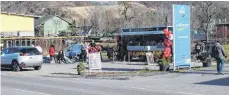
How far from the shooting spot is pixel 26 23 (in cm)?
7394

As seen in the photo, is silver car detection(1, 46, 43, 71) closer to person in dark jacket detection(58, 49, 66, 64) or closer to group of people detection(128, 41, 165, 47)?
person in dark jacket detection(58, 49, 66, 64)

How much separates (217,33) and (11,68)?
129 feet

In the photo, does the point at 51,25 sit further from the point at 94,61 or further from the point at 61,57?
the point at 94,61

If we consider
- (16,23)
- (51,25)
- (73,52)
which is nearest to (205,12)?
(73,52)

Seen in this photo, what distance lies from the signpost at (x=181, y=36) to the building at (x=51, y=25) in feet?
205

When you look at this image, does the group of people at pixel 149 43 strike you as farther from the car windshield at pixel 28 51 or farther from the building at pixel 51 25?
the building at pixel 51 25

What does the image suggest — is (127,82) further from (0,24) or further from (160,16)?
(160,16)

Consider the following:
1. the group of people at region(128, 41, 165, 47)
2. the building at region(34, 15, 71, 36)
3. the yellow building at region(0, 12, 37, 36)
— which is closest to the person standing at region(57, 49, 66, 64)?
the group of people at region(128, 41, 165, 47)

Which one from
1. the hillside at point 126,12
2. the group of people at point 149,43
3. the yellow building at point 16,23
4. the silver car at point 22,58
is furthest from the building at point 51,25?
the silver car at point 22,58

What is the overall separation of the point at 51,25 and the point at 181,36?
67.6 meters

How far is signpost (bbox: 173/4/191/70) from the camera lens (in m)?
25.3

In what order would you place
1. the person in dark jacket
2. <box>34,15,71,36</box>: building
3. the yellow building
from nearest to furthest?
the person in dark jacket, the yellow building, <box>34,15,71,36</box>: building

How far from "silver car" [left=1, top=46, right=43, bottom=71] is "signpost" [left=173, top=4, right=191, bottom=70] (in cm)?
913

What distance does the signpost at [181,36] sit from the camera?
25.3 meters
